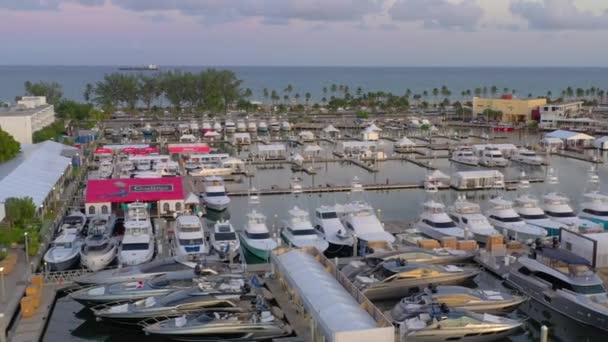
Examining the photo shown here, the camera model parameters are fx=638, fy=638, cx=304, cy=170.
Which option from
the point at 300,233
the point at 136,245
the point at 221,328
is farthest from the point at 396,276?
the point at 136,245

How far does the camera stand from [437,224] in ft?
77.2

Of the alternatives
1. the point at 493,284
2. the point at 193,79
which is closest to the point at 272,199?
the point at 493,284

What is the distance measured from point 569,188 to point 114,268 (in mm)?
24751

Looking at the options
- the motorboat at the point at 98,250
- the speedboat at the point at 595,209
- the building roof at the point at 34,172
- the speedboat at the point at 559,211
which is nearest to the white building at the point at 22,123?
the building roof at the point at 34,172

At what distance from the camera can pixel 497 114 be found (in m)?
65.4

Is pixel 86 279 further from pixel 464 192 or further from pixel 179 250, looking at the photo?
pixel 464 192

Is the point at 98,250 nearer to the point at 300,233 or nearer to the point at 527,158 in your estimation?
the point at 300,233

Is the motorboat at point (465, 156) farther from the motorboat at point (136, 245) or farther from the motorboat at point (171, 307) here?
the motorboat at point (171, 307)

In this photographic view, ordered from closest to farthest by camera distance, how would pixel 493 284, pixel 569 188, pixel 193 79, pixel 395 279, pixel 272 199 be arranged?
1. pixel 395 279
2. pixel 493 284
3. pixel 272 199
4. pixel 569 188
5. pixel 193 79

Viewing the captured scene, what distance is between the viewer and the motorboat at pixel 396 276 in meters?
17.1

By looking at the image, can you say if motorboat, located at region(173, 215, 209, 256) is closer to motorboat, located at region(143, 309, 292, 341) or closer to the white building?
motorboat, located at region(143, 309, 292, 341)

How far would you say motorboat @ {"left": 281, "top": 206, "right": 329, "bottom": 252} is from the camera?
2191 centimetres

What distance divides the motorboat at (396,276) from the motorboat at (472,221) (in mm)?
4753

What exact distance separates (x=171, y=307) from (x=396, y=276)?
6.01m
